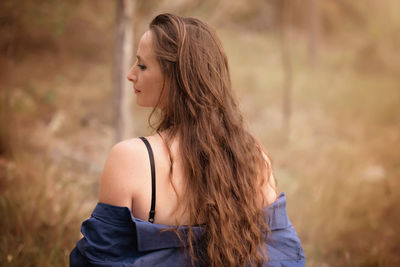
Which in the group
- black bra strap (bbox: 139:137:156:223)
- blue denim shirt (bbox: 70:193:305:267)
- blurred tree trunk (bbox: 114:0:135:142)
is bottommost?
blue denim shirt (bbox: 70:193:305:267)

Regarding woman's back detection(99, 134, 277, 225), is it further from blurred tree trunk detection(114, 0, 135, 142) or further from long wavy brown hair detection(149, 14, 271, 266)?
blurred tree trunk detection(114, 0, 135, 142)

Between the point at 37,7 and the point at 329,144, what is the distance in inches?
240

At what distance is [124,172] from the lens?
49.9 inches

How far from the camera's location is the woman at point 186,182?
1.28m

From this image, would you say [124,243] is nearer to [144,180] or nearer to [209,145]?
[144,180]

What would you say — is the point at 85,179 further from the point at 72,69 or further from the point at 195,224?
the point at 72,69

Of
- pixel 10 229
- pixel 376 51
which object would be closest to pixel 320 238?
pixel 10 229

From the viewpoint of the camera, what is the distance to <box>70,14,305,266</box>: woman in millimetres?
1283

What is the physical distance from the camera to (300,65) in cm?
1198

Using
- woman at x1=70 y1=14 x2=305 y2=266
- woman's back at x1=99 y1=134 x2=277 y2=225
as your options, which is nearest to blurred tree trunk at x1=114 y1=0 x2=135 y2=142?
woman at x1=70 y1=14 x2=305 y2=266

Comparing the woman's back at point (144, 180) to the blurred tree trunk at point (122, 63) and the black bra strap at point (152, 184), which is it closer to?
the black bra strap at point (152, 184)

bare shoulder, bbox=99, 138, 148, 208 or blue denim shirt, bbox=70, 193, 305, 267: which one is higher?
bare shoulder, bbox=99, 138, 148, 208

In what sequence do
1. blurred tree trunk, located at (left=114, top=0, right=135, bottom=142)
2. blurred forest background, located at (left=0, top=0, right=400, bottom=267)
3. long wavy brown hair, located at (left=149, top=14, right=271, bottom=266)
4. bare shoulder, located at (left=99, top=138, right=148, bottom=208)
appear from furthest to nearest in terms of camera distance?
1. blurred forest background, located at (left=0, top=0, right=400, bottom=267)
2. blurred tree trunk, located at (left=114, top=0, right=135, bottom=142)
3. long wavy brown hair, located at (left=149, top=14, right=271, bottom=266)
4. bare shoulder, located at (left=99, top=138, right=148, bottom=208)

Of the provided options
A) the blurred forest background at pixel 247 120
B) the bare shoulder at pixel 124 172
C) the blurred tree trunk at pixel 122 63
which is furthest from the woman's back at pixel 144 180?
the blurred tree trunk at pixel 122 63
